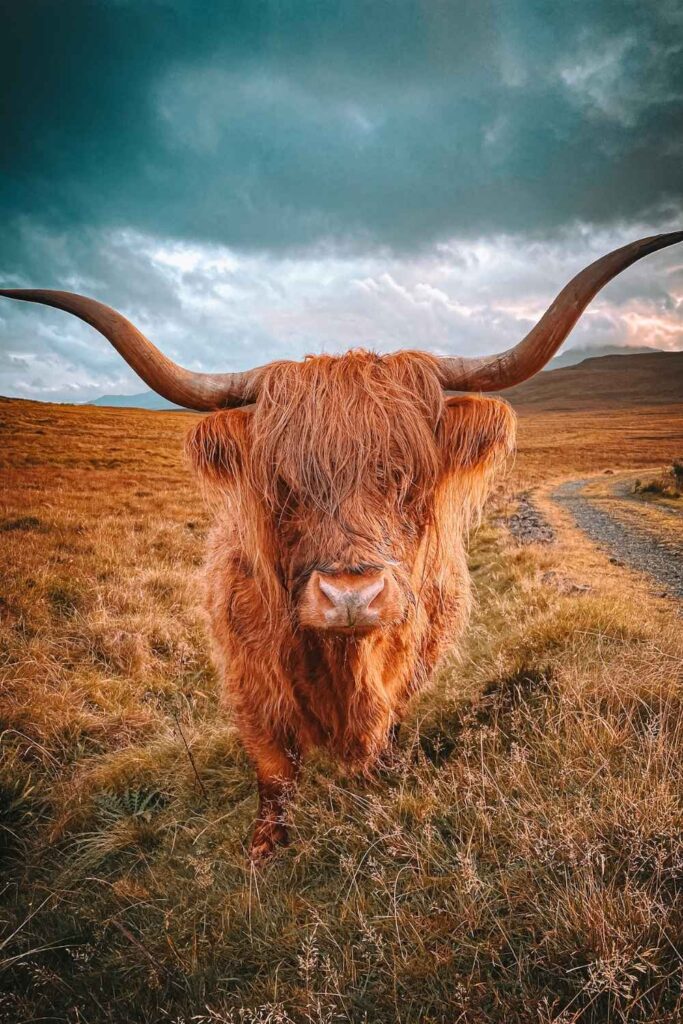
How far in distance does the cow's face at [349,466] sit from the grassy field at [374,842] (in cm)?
101

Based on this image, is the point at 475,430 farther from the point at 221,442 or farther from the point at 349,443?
the point at 221,442

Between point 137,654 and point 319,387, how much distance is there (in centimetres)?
380

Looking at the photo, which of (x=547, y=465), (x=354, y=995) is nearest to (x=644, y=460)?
(x=547, y=465)

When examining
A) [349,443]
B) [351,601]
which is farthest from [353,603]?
[349,443]

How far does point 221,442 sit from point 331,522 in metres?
0.79

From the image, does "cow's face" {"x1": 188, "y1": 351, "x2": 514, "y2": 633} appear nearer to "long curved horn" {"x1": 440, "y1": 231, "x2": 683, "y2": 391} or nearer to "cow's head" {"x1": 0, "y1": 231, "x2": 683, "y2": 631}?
"cow's head" {"x1": 0, "y1": 231, "x2": 683, "y2": 631}

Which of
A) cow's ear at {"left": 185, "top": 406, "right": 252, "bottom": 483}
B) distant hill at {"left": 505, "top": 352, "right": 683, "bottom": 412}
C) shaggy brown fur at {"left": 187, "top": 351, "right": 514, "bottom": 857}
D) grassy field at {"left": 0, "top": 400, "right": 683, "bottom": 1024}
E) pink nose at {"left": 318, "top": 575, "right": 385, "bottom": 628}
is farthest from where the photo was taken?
distant hill at {"left": 505, "top": 352, "right": 683, "bottom": 412}

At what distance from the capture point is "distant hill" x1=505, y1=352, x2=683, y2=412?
277 feet

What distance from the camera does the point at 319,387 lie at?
2412mm

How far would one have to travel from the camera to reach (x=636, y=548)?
6102 mm

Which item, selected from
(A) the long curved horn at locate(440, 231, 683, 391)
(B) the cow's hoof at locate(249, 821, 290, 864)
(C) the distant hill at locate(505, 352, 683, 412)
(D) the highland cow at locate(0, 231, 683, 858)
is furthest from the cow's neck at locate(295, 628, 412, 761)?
(C) the distant hill at locate(505, 352, 683, 412)

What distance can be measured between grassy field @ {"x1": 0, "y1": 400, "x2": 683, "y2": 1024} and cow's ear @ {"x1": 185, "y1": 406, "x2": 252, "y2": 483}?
1.87 meters

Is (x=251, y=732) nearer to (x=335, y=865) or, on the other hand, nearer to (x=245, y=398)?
(x=335, y=865)

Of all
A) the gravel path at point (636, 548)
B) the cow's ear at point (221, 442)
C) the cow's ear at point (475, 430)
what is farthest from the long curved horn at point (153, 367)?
the gravel path at point (636, 548)
